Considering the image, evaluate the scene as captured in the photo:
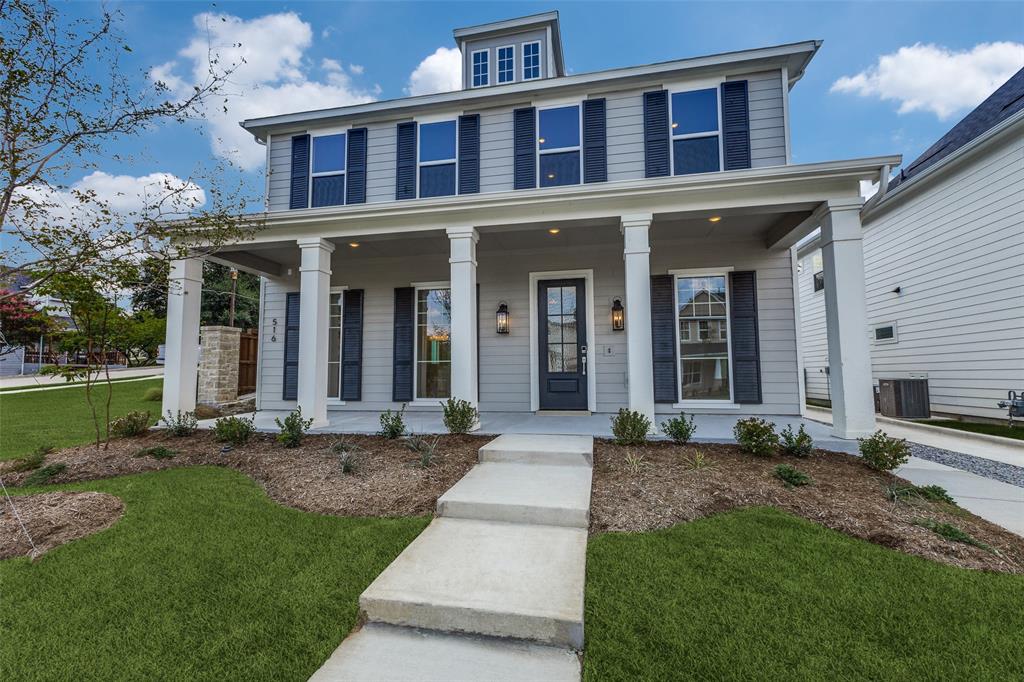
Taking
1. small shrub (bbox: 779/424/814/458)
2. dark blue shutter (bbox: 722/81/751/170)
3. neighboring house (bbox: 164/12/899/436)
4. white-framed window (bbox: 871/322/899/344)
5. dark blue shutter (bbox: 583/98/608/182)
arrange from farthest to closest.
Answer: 1. white-framed window (bbox: 871/322/899/344)
2. dark blue shutter (bbox: 583/98/608/182)
3. dark blue shutter (bbox: 722/81/751/170)
4. neighboring house (bbox: 164/12/899/436)
5. small shrub (bbox: 779/424/814/458)

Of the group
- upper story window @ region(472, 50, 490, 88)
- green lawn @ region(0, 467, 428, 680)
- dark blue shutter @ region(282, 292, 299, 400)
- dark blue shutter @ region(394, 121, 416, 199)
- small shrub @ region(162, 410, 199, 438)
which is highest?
upper story window @ region(472, 50, 490, 88)

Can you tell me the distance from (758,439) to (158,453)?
6030mm

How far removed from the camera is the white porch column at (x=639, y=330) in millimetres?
4812

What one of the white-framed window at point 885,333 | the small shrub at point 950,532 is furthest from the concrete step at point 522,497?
the white-framed window at point 885,333

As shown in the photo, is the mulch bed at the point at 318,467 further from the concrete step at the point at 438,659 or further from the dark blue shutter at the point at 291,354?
the dark blue shutter at the point at 291,354

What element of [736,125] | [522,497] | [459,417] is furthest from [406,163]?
[522,497]

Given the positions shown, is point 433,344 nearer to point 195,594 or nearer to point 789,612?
point 195,594

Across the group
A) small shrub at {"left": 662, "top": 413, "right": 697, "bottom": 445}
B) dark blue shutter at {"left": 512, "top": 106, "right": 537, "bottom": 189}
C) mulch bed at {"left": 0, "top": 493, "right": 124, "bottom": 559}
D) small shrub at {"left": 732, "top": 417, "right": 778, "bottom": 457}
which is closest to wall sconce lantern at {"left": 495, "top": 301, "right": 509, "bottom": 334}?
dark blue shutter at {"left": 512, "top": 106, "right": 537, "bottom": 189}

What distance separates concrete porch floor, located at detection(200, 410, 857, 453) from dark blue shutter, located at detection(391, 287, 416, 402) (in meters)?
0.46

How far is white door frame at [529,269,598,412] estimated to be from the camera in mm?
6582

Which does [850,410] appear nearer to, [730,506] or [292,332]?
[730,506]

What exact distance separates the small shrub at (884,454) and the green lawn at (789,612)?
1.57m

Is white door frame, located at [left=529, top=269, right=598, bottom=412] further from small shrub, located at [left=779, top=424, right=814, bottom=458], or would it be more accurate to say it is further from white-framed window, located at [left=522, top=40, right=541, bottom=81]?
white-framed window, located at [left=522, top=40, right=541, bottom=81]

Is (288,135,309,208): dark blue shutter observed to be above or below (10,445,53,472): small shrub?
above
